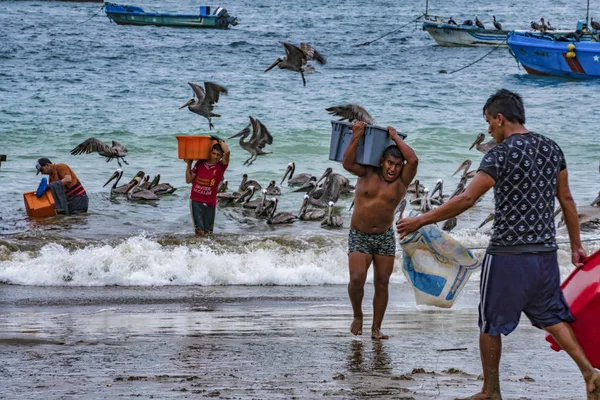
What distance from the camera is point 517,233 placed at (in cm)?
479

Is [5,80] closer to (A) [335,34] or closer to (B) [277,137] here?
(B) [277,137]

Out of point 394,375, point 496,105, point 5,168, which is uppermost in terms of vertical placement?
point 496,105

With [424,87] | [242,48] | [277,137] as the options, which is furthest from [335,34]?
[277,137]

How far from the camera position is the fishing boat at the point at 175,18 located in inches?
2142

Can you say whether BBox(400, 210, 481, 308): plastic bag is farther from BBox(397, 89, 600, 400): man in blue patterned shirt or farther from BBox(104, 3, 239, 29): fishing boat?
BBox(104, 3, 239, 29): fishing boat

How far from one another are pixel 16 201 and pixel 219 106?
11.8m

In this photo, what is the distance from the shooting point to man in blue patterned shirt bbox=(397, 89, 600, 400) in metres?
4.74

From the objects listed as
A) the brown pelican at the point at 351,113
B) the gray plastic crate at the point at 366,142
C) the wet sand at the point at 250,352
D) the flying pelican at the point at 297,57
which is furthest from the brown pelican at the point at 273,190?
the gray plastic crate at the point at 366,142

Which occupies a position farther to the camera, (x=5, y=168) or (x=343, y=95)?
(x=343, y=95)

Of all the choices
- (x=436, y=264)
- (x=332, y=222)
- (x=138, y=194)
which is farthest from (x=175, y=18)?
(x=436, y=264)

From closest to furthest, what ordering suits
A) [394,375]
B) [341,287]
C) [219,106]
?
[394,375]
[341,287]
[219,106]

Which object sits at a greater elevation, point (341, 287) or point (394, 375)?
point (394, 375)

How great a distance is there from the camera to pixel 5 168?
18.4m

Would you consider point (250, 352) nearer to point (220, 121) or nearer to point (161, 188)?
point (161, 188)
